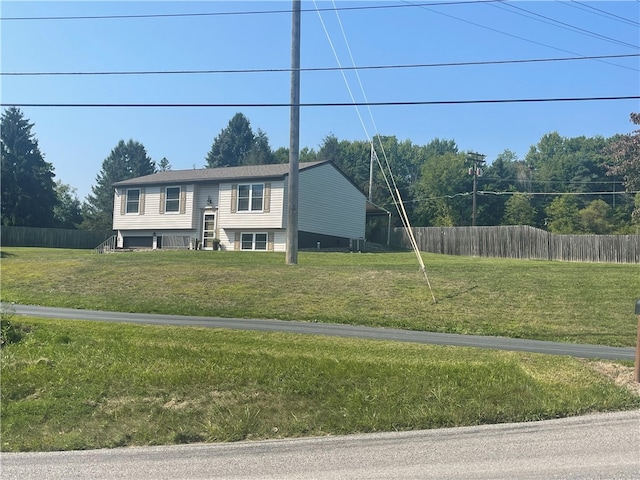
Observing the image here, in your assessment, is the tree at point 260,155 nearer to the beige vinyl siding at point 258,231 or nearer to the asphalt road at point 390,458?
the beige vinyl siding at point 258,231

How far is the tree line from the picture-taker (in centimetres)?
6291

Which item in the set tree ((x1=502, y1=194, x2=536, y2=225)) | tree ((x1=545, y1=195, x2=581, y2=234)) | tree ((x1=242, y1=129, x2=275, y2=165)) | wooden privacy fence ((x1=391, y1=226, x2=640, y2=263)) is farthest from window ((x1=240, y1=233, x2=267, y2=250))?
tree ((x1=242, y1=129, x2=275, y2=165))

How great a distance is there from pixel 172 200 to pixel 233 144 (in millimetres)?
66590

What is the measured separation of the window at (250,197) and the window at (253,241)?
5.40 ft

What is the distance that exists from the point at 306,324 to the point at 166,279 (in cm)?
792

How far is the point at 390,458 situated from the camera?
17.2 ft

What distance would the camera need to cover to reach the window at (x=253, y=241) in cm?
3609

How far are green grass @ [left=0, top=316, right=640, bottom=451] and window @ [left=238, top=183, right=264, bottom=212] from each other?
2655 cm

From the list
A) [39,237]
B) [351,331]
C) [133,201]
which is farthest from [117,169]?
[351,331]

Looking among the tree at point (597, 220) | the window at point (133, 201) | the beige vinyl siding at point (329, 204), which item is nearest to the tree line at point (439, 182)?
the tree at point (597, 220)

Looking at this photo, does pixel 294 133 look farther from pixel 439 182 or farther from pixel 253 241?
pixel 439 182

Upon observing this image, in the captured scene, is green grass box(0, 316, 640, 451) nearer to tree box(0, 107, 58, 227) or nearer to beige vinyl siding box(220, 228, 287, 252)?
beige vinyl siding box(220, 228, 287, 252)

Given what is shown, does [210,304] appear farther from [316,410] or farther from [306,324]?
[316,410]

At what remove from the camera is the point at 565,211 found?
65.1 meters
